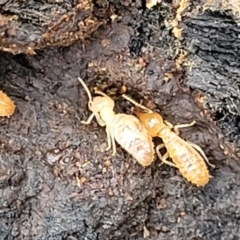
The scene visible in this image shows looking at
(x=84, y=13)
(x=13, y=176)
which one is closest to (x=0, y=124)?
(x=13, y=176)

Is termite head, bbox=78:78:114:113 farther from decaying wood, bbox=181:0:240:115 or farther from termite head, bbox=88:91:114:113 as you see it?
decaying wood, bbox=181:0:240:115

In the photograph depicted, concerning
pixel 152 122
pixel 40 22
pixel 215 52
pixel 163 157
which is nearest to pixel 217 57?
pixel 215 52

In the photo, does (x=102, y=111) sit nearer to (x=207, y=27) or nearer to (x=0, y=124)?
(x=0, y=124)

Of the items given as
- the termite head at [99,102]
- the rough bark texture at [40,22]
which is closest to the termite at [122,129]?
the termite head at [99,102]

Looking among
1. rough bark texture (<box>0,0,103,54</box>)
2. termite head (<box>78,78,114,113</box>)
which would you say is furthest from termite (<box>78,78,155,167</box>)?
rough bark texture (<box>0,0,103,54</box>)

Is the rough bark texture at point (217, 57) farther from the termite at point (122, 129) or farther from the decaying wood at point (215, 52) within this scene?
the termite at point (122, 129)

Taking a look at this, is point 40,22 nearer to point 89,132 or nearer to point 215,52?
point 89,132
